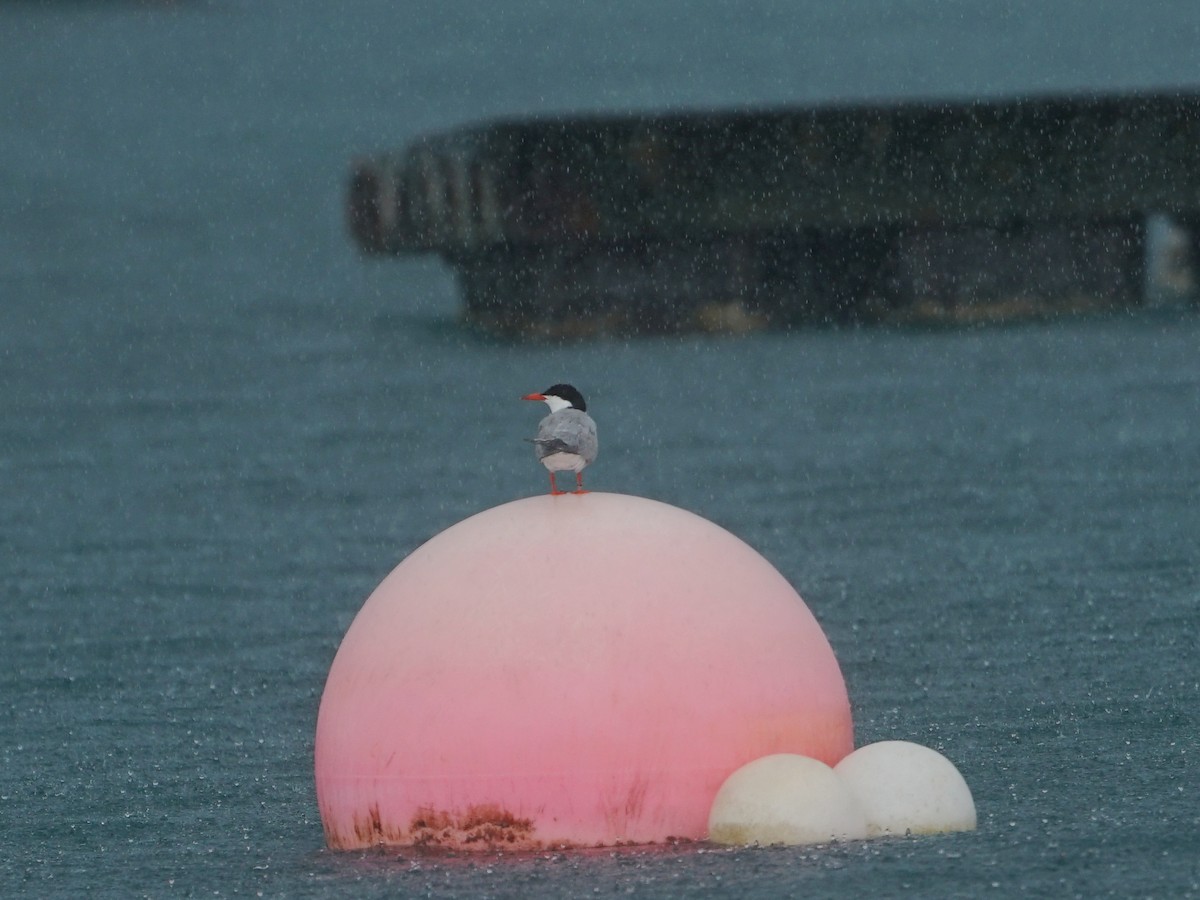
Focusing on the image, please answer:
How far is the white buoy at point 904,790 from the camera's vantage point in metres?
6.77

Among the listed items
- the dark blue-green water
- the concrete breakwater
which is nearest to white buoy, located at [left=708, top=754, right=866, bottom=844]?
the dark blue-green water

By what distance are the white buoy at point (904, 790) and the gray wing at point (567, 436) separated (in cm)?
132

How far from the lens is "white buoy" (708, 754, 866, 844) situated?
6516 mm

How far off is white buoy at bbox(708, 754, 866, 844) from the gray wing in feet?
3.93

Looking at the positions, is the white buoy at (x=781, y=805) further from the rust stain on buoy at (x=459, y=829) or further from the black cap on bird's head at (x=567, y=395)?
the black cap on bird's head at (x=567, y=395)

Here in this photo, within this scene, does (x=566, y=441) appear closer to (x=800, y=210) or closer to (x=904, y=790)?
(x=904, y=790)

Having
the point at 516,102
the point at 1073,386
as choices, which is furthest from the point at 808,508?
the point at 516,102

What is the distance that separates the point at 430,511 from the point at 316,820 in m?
10.7

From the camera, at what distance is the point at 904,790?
6785mm

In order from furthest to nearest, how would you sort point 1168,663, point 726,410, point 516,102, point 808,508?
point 516,102
point 726,410
point 808,508
point 1168,663

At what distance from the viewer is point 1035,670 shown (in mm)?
11188

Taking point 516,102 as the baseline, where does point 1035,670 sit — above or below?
below

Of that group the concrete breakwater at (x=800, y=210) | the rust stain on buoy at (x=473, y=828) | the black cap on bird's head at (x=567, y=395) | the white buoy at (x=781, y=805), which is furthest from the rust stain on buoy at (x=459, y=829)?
the concrete breakwater at (x=800, y=210)

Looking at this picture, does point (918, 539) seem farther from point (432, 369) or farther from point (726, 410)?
point (432, 369)
